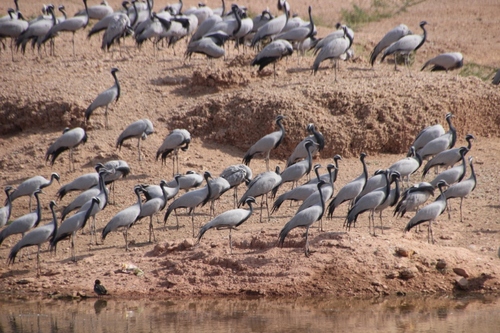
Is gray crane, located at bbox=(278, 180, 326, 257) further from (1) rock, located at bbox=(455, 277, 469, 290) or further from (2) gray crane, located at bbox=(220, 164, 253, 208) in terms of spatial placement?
(2) gray crane, located at bbox=(220, 164, 253, 208)

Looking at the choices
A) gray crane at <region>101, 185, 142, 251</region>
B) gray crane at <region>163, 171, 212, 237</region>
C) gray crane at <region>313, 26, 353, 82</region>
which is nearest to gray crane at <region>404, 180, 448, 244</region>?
gray crane at <region>163, 171, 212, 237</region>

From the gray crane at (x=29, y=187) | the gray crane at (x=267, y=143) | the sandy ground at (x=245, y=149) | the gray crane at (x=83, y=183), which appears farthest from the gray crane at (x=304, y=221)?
the gray crane at (x=29, y=187)

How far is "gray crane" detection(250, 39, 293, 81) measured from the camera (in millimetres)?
19234

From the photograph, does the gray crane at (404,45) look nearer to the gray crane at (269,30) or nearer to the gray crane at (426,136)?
the gray crane at (269,30)

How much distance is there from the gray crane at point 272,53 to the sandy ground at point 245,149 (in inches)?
18.3

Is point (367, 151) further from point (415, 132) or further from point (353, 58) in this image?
point (353, 58)

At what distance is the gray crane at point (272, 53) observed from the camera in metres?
19.2

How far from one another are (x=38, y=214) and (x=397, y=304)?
19.4ft

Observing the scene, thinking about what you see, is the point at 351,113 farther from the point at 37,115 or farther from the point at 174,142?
the point at 37,115

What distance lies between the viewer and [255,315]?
1115 cm

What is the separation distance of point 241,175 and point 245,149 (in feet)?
9.94

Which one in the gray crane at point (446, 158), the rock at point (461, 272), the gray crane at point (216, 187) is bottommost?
the rock at point (461, 272)

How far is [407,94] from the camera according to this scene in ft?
60.2

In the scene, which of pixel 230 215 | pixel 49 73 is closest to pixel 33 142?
pixel 49 73
